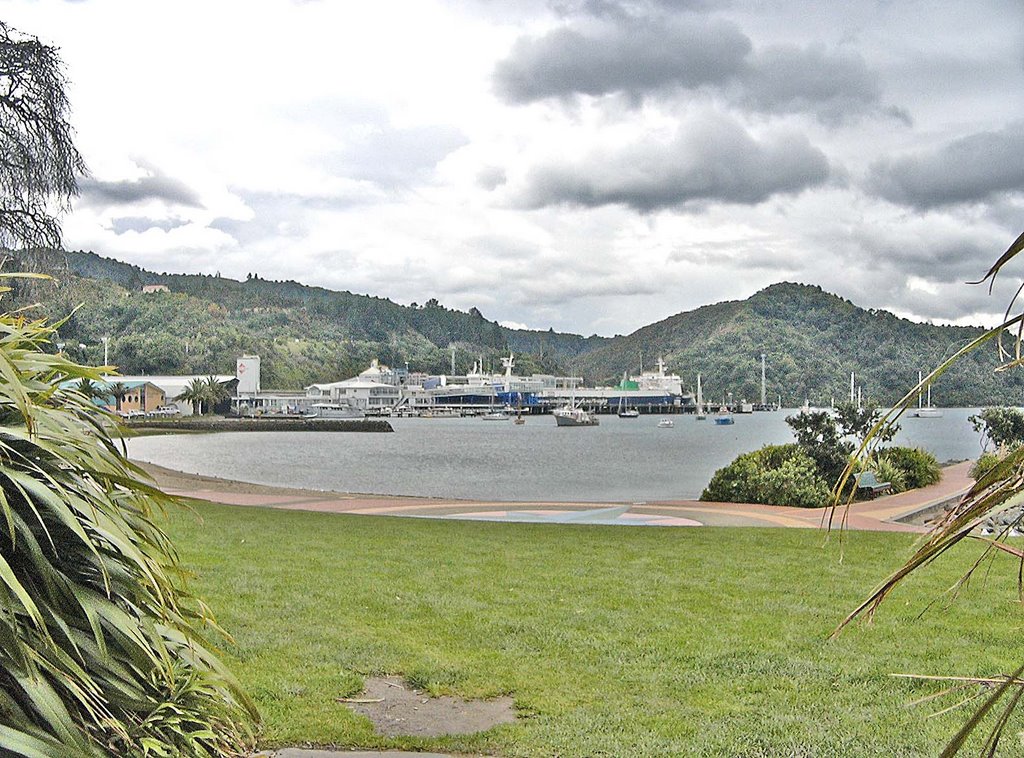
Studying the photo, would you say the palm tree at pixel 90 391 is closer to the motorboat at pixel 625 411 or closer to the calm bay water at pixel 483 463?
the calm bay water at pixel 483 463

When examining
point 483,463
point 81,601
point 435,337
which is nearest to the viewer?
point 81,601

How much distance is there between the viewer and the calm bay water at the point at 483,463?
95.7ft

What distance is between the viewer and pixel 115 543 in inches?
93.5

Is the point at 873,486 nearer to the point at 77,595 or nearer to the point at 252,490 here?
the point at 252,490

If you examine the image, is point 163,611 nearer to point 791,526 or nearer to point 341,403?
point 791,526

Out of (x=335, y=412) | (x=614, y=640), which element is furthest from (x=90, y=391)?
(x=335, y=412)

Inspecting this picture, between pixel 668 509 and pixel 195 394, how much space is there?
A: 79.4 m

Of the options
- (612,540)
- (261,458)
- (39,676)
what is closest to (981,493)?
(39,676)

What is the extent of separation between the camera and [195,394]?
88375 mm

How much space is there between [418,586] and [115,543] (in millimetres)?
5613

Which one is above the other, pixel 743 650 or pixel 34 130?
pixel 34 130

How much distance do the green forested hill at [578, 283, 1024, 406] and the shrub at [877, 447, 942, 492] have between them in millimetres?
49296

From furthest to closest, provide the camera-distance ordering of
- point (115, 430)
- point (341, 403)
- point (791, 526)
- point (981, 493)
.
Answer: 1. point (341, 403)
2. point (791, 526)
3. point (115, 430)
4. point (981, 493)

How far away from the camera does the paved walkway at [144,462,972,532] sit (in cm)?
1406
